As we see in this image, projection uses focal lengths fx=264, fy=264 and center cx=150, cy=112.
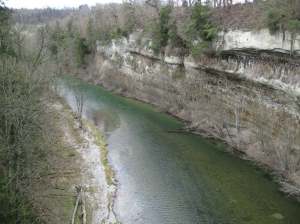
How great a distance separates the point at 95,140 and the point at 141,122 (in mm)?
6290

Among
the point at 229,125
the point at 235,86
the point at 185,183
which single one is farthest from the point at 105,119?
the point at 185,183

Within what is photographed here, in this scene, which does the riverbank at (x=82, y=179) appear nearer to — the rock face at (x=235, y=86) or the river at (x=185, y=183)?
the river at (x=185, y=183)

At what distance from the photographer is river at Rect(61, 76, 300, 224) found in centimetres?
1354

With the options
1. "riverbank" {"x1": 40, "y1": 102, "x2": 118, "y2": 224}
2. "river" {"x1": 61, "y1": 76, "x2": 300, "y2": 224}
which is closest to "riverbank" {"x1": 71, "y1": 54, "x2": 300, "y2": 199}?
"river" {"x1": 61, "y1": 76, "x2": 300, "y2": 224}

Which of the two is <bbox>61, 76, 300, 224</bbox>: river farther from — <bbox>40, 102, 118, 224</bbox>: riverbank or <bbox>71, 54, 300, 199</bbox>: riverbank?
<bbox>71, 54, 300, 199</bbox>: riverbank

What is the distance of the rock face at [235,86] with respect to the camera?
1745cm

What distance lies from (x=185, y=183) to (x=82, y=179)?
20.9 feet

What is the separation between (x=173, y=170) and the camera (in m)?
18.0

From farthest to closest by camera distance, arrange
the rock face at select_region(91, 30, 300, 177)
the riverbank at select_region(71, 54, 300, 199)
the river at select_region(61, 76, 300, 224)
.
Answer: the rock face at select_region(91, 30, 300, 177) < the riverbank at select_region(71, 54, 300, 199) < the river at select_region(61, 76, 300, 224)

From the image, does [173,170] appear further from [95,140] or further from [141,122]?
[141,122]

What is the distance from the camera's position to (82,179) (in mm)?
16328

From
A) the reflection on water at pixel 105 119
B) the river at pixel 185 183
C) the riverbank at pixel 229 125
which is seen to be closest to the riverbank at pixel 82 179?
the river at pixel 185 183

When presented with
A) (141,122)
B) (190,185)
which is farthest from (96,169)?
(141,122)

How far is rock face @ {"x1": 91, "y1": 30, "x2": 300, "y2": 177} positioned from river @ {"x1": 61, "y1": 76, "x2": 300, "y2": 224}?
2.02m
